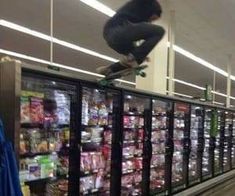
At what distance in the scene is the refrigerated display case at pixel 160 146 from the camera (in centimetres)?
708

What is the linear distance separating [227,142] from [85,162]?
302 inches

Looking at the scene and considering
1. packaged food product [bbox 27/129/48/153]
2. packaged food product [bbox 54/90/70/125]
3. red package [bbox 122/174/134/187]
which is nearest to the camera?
packaged food product [bbox 27/129/48/153]

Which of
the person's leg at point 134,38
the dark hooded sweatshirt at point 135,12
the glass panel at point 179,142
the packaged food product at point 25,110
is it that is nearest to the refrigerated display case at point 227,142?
the glass panel at point 179,142

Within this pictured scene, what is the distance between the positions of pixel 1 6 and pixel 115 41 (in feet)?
15.3

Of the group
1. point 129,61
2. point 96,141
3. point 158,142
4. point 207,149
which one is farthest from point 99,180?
point 207,149

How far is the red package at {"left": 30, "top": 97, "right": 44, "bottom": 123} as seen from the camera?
426cm

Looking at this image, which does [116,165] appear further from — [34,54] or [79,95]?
[34,54]

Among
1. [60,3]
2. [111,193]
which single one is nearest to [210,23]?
[60,3]

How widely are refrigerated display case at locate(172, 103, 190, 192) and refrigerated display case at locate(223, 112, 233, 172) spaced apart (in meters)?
3.60

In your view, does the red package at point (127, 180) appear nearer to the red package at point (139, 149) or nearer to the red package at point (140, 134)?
the red package at point (139, 149)

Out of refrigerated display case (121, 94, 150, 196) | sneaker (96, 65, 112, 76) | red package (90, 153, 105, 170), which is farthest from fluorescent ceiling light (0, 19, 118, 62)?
sneaker (96, 65, 112, 76)

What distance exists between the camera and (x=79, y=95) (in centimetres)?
467

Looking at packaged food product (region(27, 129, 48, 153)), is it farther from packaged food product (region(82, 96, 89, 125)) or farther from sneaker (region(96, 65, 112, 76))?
sneaker (region(96, 65, 112, 76))

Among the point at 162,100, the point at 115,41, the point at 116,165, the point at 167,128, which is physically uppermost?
the point at 115,41
